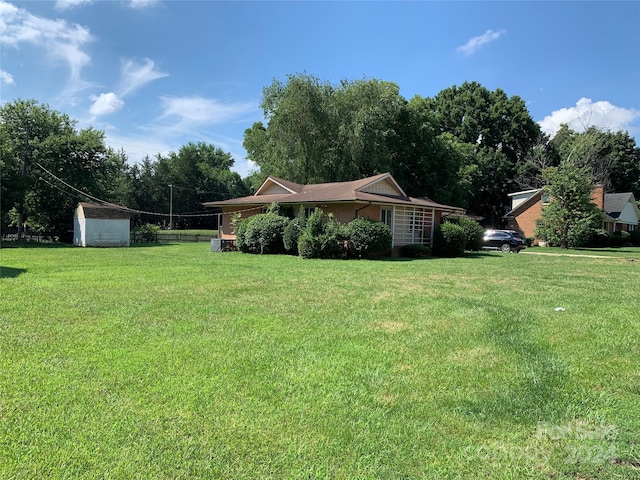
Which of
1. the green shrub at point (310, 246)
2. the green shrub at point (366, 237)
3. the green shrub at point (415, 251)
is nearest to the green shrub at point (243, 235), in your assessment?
the green shrub at point (310, 246)

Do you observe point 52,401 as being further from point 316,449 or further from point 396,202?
point 396,202

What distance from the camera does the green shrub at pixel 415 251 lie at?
2089 cm

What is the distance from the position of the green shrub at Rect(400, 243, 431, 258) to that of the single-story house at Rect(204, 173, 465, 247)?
59 centimetres

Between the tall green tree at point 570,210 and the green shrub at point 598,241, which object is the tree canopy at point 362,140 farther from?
the green shrub at point 598,241

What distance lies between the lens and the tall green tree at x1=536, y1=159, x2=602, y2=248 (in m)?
28.4

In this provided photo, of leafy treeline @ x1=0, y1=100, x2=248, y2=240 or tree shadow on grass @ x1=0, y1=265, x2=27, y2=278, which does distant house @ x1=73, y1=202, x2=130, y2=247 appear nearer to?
leafy treeline @ x1=0, y1=100, x2=248, y2=240

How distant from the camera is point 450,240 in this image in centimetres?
2116

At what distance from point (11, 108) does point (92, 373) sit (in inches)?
1443

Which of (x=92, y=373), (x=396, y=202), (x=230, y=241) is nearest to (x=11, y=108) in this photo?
(x=230, y=241)

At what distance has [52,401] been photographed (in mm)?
3236

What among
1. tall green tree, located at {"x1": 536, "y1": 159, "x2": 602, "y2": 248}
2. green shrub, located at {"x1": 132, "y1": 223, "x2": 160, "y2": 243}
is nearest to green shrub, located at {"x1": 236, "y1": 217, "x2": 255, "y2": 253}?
green shrub, located at {"x1": 132, "y1": 223, "x2": 160, "y2": 243}

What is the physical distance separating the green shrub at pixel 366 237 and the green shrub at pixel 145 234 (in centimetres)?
2344

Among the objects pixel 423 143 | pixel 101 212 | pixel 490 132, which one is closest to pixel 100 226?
pixel 101 212

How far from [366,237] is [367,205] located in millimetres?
2335
